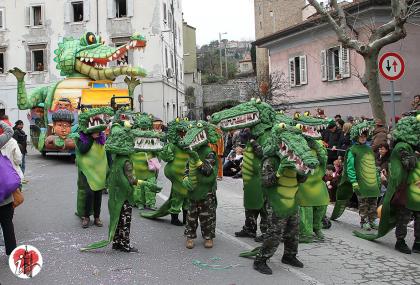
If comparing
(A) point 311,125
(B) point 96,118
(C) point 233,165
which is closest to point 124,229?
(B) point 96,118

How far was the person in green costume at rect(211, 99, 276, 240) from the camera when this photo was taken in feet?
21.8

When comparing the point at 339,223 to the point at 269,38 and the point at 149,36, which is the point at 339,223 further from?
the point at 149,36

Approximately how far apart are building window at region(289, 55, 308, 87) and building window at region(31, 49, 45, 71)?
1757 cm

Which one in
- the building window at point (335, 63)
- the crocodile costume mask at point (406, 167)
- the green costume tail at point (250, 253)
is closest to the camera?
the green costume tail at point (250, 253)

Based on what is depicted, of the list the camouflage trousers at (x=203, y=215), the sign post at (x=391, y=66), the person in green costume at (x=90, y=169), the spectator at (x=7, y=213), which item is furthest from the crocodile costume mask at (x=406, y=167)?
the spectator at (x=7, y=213)

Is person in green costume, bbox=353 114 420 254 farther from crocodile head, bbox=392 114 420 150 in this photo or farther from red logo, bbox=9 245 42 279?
red logo, bbox=9 245 42 279

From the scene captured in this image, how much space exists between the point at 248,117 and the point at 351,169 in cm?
228

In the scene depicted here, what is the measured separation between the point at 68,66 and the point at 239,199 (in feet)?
30.6

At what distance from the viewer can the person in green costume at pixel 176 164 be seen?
7621 mm

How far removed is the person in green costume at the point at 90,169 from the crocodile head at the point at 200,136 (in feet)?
5.56

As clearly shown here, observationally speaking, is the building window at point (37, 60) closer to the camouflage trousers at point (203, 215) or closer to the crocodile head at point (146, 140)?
the crocodile head at point (146, 140)

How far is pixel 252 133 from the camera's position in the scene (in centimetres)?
690

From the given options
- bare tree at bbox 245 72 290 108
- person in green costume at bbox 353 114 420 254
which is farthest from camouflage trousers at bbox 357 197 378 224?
bare tree at bbox 245 72 290 108

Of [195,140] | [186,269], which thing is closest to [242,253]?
[186,269]
